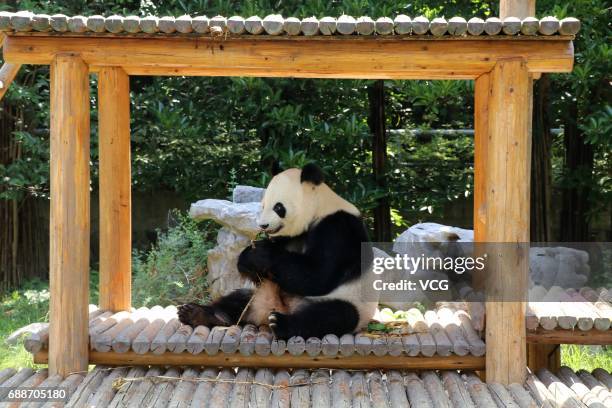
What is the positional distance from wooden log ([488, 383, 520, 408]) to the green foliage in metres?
Result: 4.62

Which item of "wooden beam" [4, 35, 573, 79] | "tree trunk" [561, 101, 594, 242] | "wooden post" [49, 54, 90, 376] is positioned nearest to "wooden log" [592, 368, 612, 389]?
"wooden beam" [4, 35, 573, 79]

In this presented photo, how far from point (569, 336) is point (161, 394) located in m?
2.79

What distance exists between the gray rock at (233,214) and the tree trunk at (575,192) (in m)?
4.33

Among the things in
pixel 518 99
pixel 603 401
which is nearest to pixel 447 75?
pixel 518 99

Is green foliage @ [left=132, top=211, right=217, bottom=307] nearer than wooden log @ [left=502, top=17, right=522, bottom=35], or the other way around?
wooden log @ [left=502, top=17, right=522, bottom=35]

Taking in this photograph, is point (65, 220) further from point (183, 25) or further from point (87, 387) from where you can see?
point (183, 25)

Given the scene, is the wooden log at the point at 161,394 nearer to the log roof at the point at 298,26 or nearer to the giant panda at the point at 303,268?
→ the giant panda at the point at 303,268

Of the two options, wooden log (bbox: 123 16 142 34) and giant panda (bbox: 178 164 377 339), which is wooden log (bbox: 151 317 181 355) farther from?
wooden log (bbox: 123 16 142 34)

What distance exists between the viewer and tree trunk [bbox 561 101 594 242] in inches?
399

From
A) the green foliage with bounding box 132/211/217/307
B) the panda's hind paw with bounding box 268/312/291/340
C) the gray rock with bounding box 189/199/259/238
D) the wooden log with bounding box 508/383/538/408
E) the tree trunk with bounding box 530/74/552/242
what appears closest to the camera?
the wooden log with bounding box 508/383/538/408

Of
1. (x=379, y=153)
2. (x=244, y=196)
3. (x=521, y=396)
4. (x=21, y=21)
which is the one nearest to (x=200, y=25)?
(x=21, y=21)

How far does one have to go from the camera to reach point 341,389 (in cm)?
480

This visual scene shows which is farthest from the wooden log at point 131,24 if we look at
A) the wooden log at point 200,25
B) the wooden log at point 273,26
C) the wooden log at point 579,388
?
the wooden log at point 579,388

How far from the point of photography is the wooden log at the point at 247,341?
5129 mm
